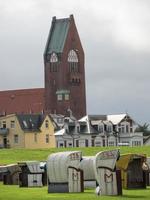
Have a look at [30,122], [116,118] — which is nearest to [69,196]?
[116,118]

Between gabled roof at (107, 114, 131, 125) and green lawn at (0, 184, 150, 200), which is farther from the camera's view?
gabled roof at (107, 114, 131, 125)

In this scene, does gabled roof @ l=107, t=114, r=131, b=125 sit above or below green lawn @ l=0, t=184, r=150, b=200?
above

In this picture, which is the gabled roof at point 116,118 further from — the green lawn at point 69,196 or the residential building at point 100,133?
the green lawn at point 69,196

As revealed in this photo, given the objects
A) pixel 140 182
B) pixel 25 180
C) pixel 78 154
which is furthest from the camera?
pixel 25 180

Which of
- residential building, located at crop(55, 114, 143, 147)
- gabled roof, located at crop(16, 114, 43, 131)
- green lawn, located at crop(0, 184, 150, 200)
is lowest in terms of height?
green lawn, located at crop(0, 184, 150, 200)

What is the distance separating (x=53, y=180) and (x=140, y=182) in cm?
403

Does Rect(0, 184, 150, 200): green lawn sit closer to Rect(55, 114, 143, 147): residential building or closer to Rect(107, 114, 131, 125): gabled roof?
Rect(55, 114, 143, 147): residential building

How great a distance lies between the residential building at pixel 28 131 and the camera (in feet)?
495

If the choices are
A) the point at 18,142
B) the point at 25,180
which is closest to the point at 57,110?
the point at 18,142

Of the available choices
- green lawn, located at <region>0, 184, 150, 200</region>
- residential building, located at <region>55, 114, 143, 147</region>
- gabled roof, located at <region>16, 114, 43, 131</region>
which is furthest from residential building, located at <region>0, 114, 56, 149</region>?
green lawn, located at <region>0, 184, 150, 200</region>

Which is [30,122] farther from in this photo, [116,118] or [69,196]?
[69,196]

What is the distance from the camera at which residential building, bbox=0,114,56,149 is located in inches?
5935

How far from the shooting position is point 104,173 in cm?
3136

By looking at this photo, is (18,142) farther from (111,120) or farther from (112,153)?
(112,153)
